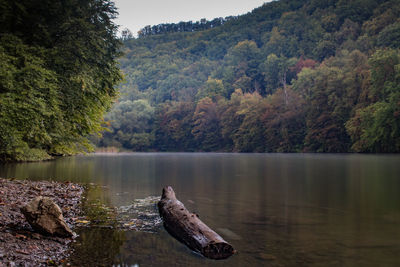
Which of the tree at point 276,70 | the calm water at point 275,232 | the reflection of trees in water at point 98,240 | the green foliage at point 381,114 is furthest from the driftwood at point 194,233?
the tree at point 276,70

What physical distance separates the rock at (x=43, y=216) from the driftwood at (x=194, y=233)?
7.98 ft

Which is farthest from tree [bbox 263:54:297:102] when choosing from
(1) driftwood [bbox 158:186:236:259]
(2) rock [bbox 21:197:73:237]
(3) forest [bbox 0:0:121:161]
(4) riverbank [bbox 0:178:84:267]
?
(2) rock [bbox 21:197:73:237]

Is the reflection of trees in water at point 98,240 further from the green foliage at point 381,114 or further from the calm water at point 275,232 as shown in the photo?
the green foliage at point 381,114

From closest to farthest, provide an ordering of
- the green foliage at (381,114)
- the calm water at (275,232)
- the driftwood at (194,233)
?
the calm water at (275,232) < the driftwood at (194,233) < the green foliage at (381,114)

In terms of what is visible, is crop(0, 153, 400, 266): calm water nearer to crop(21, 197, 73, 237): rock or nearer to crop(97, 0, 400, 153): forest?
crop(21, 197, 73, 237): rock

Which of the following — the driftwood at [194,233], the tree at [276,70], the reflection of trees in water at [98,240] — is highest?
the tree at [276,70]

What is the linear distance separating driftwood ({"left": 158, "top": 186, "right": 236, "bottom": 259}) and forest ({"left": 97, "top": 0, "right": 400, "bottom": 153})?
182ft

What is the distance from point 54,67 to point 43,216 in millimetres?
11710

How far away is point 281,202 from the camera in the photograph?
40.7ft

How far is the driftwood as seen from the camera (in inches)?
253

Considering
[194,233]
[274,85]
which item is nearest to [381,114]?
[194,233]

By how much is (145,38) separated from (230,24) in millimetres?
48837

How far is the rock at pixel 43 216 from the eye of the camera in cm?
678

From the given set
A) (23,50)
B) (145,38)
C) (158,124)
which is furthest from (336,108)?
(145,38)
